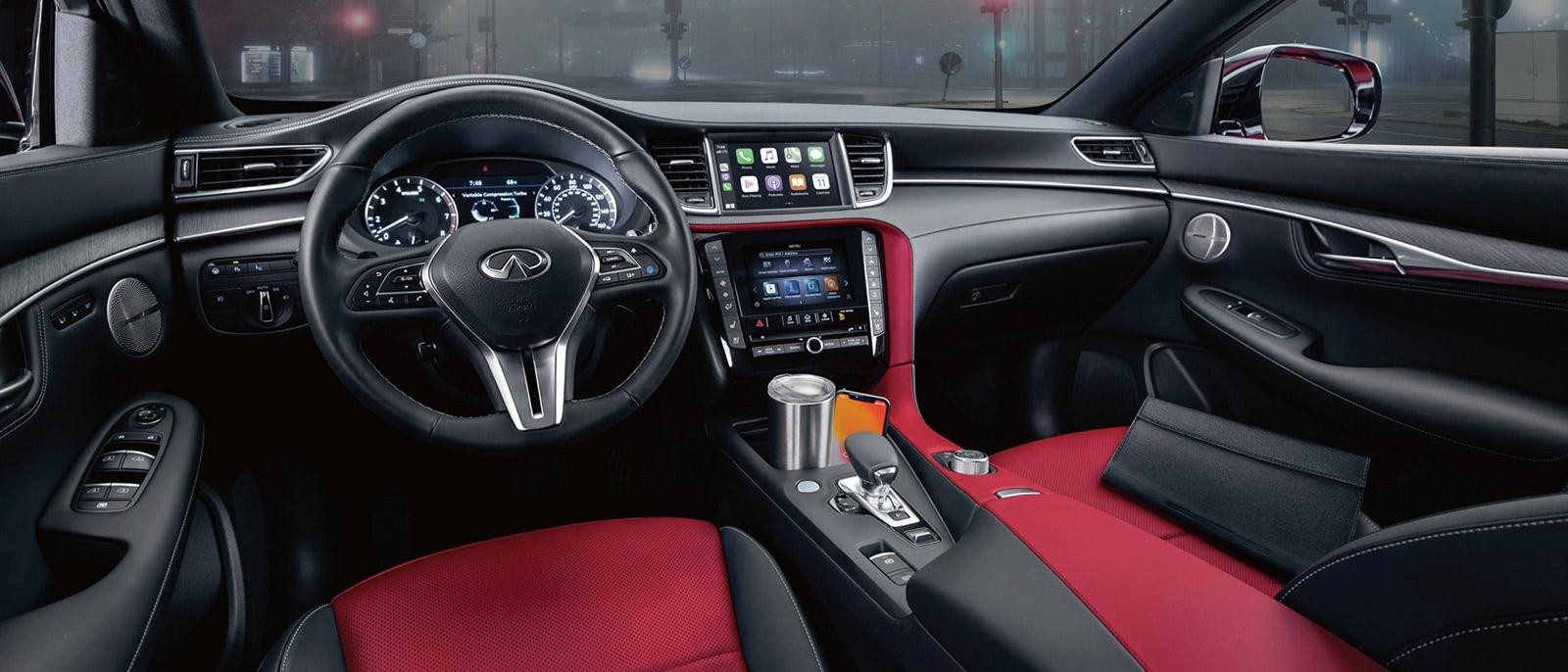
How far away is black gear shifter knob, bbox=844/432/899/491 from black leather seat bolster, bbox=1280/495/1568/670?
72 cm

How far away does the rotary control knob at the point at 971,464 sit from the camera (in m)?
1.56

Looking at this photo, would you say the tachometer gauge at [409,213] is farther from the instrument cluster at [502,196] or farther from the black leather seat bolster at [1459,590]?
the black leather seat bolster at [1459,590]

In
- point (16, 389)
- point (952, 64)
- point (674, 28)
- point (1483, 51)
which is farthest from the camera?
point (674, 28)

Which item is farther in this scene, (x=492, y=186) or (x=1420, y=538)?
(x=492, y=186)

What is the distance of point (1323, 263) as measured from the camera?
192cm

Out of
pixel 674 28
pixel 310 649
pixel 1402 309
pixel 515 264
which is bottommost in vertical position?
pixel 310 649

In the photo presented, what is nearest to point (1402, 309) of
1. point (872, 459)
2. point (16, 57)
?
point (872, 459)

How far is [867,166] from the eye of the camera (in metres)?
2.16

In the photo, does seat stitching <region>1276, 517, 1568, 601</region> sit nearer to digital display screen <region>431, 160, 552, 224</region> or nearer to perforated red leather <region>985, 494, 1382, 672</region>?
perforated red leather <region>985, 494, 1382, 672</region>

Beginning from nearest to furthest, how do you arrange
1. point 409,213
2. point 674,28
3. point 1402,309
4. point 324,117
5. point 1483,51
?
1. point 409,213
2. point 324,117
3. point 1402,309
4. point 1483,51
5. point 674,28

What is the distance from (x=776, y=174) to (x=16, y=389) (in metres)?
1.38

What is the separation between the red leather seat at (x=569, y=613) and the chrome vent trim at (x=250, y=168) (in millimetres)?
746

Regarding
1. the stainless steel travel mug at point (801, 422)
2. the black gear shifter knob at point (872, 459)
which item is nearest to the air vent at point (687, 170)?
the stainless steel travel mug at point (801, 422)

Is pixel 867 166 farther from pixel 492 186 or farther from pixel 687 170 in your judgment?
pixel 492 186
